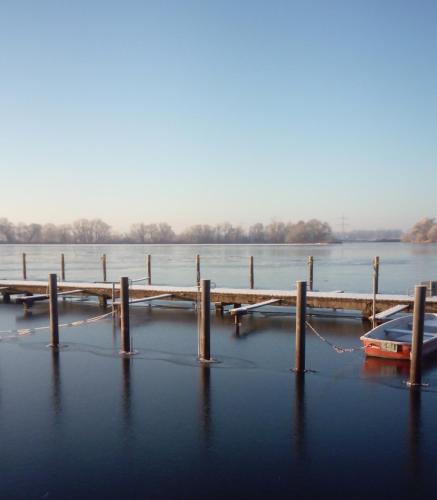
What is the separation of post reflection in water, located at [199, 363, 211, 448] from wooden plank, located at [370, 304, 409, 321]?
8.41 meters

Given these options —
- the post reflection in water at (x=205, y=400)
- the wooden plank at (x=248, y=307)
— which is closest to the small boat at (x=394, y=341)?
the post reflection in water at (x=205, y=400)

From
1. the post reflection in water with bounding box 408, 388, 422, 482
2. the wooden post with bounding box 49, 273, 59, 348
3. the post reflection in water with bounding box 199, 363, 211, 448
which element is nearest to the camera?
the post reflection in water with bounding box 408, 388, 422, 482

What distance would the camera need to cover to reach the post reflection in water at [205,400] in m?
9.68

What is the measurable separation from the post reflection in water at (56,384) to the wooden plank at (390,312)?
11.8m

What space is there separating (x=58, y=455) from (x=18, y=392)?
390 centimetres

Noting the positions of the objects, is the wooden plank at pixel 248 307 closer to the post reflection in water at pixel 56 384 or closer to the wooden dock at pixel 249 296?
the wooden dock at pixel 249 296

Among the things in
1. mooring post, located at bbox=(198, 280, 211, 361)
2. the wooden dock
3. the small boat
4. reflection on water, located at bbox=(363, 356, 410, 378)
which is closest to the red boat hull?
the small boat

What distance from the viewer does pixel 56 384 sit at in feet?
41.3

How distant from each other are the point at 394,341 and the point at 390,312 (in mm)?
4973

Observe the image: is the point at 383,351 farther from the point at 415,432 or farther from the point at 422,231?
the point at 422,231

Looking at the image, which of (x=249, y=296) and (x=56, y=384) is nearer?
(x=56, y=384)

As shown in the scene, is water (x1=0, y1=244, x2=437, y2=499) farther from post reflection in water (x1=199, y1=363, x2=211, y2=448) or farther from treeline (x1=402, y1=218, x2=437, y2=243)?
treeline (x1=402, y1=218, x2=437, y2=243)

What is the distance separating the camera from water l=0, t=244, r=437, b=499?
7.80 m

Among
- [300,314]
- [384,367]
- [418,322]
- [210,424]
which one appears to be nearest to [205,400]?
[210,424]
